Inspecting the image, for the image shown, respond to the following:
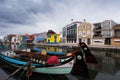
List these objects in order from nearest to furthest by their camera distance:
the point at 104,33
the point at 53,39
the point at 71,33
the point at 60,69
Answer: the point at 60,69
the point at 104,33
the point at 71,33
the point at 53,39

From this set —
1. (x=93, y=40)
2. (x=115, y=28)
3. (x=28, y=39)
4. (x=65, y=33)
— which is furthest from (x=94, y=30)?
(x=28, y=39)

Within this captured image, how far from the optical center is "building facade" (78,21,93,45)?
6072 cm

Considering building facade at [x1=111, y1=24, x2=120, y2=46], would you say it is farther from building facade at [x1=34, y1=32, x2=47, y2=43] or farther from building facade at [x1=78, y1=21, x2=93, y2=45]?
building facade at [x1=34, y1=32, x2=47, y2=43]

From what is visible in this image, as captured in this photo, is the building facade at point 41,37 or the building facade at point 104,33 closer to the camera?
the building facade at point 104,33

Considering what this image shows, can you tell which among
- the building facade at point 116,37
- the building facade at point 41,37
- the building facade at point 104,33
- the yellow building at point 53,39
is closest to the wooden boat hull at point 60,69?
the building facade at point 116,37

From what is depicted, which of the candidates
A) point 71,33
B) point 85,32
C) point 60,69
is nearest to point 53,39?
point 71,33


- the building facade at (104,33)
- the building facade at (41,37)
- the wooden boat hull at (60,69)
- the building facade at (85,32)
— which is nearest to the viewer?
the wooden boat hull at (60,69)

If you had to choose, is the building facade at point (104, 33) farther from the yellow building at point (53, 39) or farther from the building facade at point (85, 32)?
the yellow building at point (53, 39)

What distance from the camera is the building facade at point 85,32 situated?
60719mm

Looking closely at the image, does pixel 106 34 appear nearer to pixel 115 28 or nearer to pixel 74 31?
pixel 115 28

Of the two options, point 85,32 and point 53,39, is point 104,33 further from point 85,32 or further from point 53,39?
point 53,39

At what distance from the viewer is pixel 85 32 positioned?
2472 inches

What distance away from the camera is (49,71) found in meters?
14.5

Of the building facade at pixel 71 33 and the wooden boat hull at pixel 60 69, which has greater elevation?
the building facade at pixel 71 33
